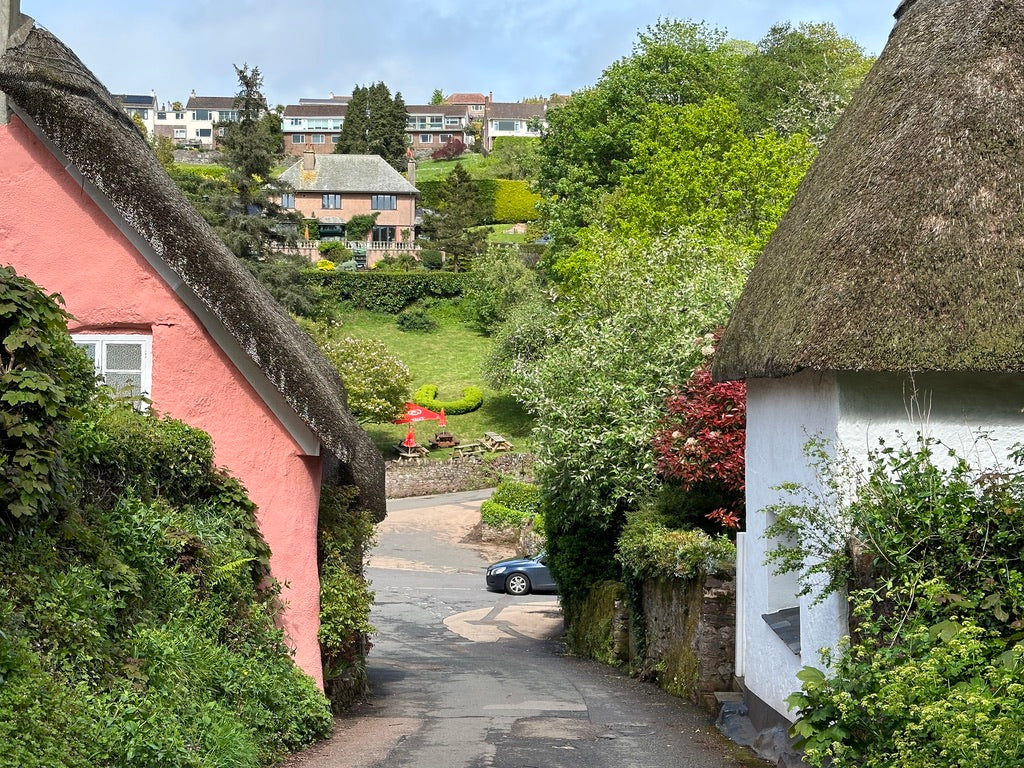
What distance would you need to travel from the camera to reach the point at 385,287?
252 ft

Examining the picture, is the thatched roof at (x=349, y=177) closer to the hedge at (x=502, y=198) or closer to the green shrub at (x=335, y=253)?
the hedge at (x=502, y=198)

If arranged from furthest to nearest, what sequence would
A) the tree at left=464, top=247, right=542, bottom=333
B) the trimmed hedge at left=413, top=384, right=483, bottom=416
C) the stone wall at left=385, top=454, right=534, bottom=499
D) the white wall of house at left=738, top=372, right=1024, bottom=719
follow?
the tree at left=464, top=247, right=542, bottom=333 < the trimmed hedge at left=413, top=384, right=483, bottom=416 < the stone wall at left=385, top=454, right=534, bottom=499 < the white wall of house at left=738, top=372, right=1024, bottom=719

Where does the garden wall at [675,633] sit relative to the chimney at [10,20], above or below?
below

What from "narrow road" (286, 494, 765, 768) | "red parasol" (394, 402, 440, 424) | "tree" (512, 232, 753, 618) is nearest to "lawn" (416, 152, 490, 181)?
"red parasol" (394, 402, 440, 424)

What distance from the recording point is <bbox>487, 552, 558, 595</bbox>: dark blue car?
3478 centimetres

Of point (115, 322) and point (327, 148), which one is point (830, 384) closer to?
point (115, 322)

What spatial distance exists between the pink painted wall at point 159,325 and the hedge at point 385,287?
62673 millimetres

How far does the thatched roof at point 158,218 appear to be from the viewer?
1301 cm

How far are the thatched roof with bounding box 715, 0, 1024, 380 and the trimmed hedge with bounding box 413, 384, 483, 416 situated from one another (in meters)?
48.8

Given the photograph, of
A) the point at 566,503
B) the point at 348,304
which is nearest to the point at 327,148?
the point at 348,304

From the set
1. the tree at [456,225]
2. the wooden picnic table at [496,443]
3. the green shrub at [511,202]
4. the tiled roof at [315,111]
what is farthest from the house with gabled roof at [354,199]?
the tiled roof at [315,111]

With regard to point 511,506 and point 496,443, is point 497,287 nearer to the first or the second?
point 496,443

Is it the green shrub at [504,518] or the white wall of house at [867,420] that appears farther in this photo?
the green shrub at [504,518]

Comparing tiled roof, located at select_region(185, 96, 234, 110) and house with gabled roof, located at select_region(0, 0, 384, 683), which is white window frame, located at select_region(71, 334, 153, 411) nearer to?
house with gabled roof, located at select_region(0, 0, 384, 683)
